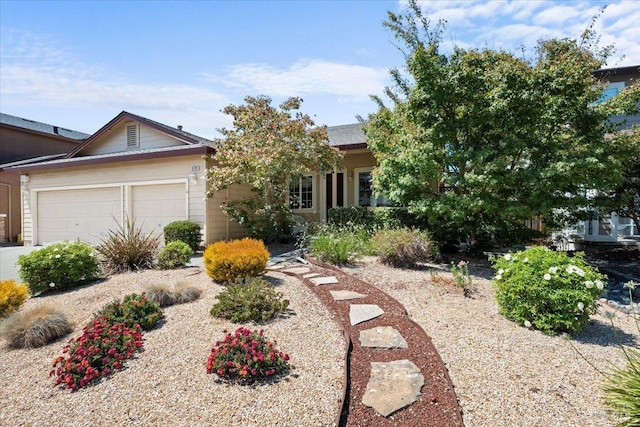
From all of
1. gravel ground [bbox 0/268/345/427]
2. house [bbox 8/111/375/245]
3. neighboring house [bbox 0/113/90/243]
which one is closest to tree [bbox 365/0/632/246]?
house [bbox 8/111/375/245]

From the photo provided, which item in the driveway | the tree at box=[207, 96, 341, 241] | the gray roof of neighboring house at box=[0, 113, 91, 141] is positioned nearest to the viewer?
the driveway

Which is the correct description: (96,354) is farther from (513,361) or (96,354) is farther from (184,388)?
(513,361)

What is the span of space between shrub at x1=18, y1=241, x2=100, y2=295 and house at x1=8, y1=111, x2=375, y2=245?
3644 mm

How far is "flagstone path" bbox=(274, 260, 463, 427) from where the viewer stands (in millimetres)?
2480

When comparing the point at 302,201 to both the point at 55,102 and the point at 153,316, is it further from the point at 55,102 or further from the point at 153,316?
the point at 55,102

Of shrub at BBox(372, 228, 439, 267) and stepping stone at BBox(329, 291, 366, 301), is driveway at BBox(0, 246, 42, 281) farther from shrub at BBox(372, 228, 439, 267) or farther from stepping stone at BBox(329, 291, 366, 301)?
shrub at BBox(372, 228, 439, 267)

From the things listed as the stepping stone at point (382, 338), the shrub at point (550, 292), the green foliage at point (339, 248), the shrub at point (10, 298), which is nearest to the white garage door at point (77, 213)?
the shrub at point (10, 298)

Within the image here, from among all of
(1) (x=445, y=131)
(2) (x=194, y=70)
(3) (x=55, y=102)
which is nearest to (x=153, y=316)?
(1) (x=445, y=131)

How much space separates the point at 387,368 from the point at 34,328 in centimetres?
384

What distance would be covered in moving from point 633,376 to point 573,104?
573 centimetres

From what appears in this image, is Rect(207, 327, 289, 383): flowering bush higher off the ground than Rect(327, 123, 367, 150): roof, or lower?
lower

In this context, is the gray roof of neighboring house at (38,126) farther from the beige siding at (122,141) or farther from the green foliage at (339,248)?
the green foliage at (339,248)

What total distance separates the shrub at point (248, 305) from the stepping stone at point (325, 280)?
108 centimetres

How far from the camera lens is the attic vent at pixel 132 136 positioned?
1191 centimetres
